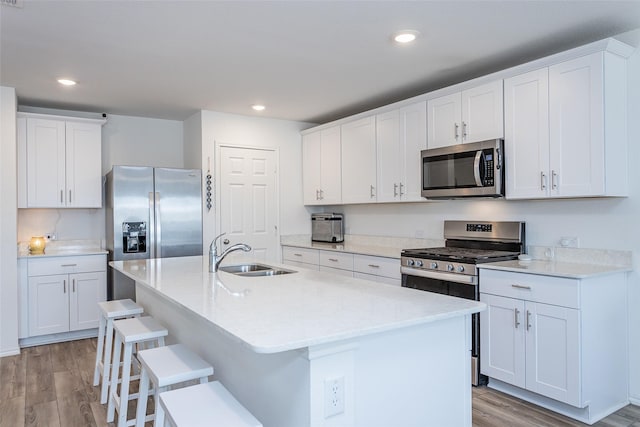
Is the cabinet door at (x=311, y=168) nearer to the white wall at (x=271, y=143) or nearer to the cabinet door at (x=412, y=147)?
the white wall at (x=271, y=143)

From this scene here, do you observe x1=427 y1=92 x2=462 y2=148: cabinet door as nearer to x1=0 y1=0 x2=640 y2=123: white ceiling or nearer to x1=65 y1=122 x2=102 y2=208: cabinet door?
x1=0 y1=0 x2=640 y2=123: white ceiling

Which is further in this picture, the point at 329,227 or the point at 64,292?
the point at 329,227

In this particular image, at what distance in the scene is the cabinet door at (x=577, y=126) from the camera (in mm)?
2652

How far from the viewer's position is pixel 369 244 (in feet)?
16.4

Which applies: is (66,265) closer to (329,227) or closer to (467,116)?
(329,227)

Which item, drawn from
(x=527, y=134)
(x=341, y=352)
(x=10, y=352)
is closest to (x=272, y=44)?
(x=527, y=134)

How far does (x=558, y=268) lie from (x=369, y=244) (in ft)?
8.03

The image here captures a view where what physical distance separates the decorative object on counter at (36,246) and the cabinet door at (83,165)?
0.44 metres

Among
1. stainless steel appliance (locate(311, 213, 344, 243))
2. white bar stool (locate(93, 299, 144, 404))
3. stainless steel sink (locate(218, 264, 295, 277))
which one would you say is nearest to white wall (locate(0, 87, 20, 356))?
white bar stool (locate(93, 299, 144, 404))

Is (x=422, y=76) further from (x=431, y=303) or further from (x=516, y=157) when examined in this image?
(x=431, y=303)

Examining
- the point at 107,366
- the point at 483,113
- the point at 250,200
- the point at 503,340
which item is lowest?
the point at 107,366

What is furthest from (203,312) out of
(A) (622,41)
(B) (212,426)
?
(A) (622,41)

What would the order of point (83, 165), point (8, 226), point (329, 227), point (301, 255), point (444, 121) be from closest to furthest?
point (444, 121) → point (8, 226) → point (83, 165) → point (301, 255) → point (329, 227)

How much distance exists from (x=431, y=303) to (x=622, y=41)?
93.7 inches
